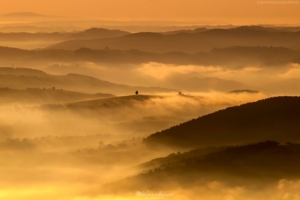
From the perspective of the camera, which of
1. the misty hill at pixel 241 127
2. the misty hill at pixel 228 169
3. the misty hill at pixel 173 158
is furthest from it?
the misty hill at pixel 241 127

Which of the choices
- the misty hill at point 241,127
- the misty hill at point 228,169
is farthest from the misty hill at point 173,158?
the misty hill at point 241,127

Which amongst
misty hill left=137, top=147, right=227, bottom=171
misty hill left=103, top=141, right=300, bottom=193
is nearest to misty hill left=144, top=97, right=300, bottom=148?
misty hill left=137, top=147, right=227, bottom=171

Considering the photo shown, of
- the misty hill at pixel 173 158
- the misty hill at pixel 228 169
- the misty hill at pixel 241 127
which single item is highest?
the misty hill at pixel 241 127

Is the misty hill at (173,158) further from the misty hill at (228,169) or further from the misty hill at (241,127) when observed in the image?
the misty hill at (241,127)

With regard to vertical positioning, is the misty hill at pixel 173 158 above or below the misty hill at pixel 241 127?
below

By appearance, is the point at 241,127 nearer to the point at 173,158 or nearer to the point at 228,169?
the point at 173,158

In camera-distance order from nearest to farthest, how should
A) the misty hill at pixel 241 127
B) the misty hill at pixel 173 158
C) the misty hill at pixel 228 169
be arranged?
the misty hill at pixel 228 169 < the misty hill at pixel 173 158 < the misty hill at pixel 241 127

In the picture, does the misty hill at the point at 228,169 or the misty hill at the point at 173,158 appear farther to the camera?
the misty hill at the point at 173,158

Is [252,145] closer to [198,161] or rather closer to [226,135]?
[198,161]
